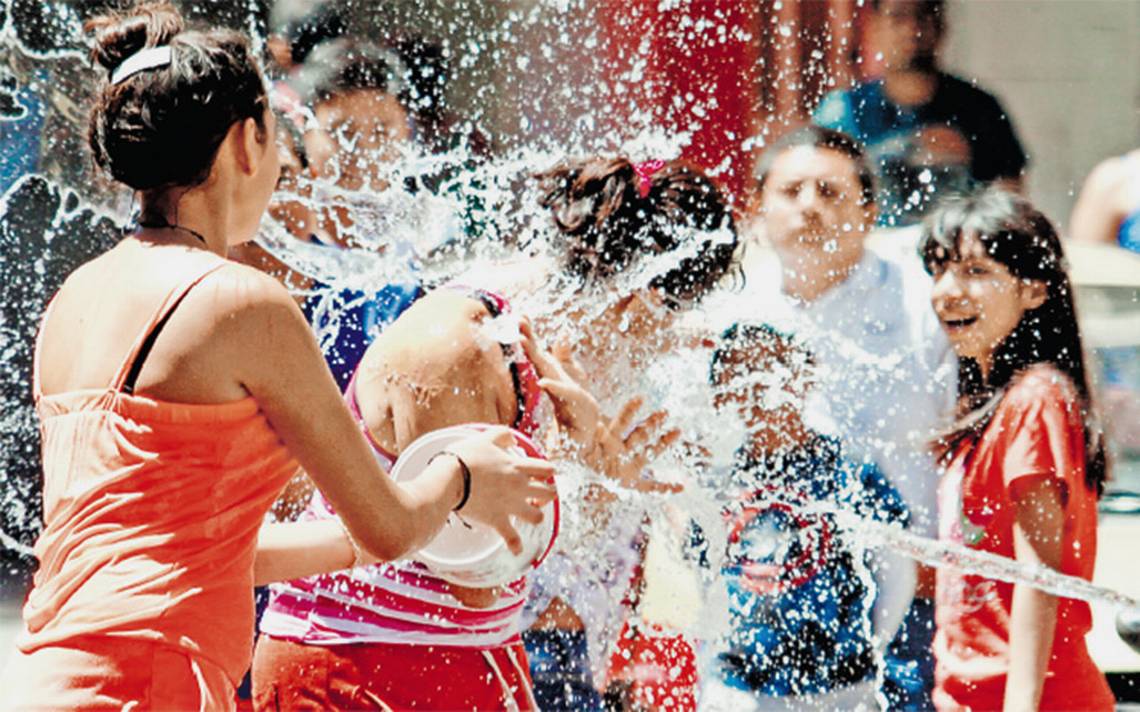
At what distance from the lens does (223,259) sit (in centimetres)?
164

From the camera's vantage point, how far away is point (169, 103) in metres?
1.66

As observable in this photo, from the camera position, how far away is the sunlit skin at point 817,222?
11.1 ft

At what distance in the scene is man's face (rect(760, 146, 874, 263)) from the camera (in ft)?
11.2

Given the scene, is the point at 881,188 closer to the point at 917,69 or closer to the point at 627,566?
the point at 917,69

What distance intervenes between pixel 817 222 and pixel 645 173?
0.81 meters

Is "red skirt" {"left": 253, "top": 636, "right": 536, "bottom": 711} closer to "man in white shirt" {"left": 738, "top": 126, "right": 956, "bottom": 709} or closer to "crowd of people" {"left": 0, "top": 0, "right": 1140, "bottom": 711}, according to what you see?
"crowd of people" {"left": 0, "top": 0, "right": 1140, "bottom": 711}

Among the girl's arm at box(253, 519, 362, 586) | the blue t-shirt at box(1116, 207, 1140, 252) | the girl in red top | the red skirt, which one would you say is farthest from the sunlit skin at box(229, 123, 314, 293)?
the blue t-shirt at box(1116, 207, 1140, 252)

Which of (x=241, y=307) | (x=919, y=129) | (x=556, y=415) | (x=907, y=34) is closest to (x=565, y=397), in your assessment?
(x=556, y=415)

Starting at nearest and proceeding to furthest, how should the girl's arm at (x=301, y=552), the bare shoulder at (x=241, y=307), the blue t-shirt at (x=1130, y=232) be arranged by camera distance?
Result: the bare shoulder at (x=241, y=307), the girl's arm at (x=301, y=552), the blue t-shirt at (x=1130, y=232)

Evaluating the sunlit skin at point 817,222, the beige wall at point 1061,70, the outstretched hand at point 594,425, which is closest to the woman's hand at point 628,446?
the outstretched hand at point 594,425

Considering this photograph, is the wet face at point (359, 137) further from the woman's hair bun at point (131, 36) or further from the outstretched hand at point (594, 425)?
the woman's hair bun at point (131, 36)

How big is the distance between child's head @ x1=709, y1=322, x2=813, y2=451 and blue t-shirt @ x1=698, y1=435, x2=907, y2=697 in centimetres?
5

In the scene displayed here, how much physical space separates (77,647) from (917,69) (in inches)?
121

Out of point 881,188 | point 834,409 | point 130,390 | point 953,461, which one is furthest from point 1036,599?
point 130,390
